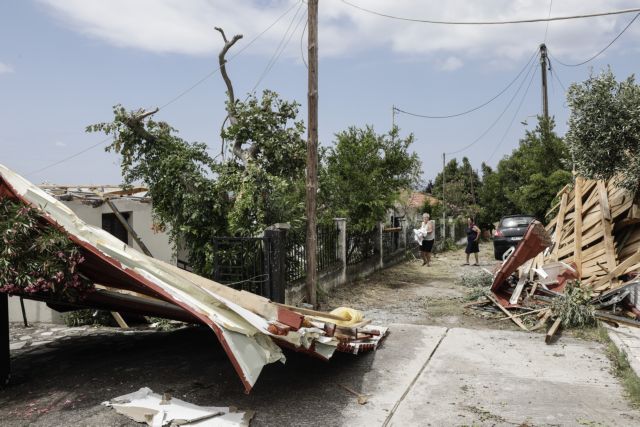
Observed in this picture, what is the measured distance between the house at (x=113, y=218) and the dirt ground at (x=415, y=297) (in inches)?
162

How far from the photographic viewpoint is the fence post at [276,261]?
8.88m

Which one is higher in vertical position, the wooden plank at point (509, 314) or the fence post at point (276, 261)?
the fence post at point (276, 261)

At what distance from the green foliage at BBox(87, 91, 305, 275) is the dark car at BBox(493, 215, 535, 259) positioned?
9.56 metres

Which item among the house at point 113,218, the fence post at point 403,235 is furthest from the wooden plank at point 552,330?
the fence post at point 403,235

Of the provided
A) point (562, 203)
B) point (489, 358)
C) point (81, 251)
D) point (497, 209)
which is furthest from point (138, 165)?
point (497, 209)

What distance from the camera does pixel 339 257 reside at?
12688mm

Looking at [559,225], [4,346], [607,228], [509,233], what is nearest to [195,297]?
[4,346]

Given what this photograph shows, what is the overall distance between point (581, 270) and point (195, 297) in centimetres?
838

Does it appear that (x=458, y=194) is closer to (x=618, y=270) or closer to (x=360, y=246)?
(x=360, y=246)

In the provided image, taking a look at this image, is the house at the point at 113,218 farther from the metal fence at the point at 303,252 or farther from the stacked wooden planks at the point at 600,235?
the stacked wooden planks at the point at 600,235

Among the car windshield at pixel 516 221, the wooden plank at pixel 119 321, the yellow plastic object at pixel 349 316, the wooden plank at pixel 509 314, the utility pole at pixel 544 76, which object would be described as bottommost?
the wooden plank at pixel 119 321

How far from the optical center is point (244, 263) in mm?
9203

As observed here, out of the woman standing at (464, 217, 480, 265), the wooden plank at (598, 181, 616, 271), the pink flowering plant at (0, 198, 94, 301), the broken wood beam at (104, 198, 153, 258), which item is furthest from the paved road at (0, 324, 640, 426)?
the woman standing at (464, 217, 480, 265)

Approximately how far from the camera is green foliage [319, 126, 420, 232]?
44.7 feet
